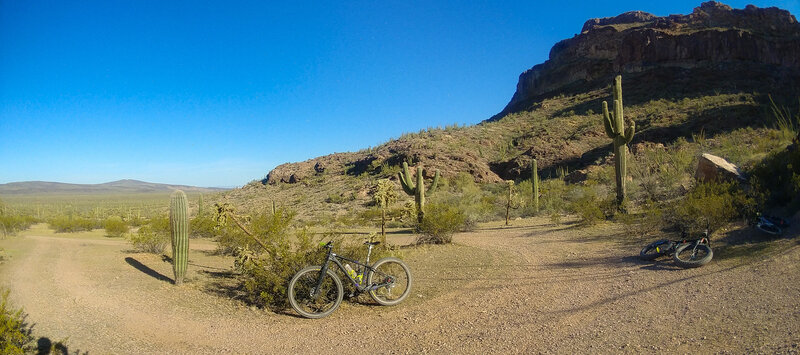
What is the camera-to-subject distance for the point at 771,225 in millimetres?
7645

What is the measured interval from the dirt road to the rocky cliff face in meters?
48.6

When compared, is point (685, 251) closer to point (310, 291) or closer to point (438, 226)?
point (438, 226)

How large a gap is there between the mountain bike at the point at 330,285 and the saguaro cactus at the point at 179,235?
3.37 m

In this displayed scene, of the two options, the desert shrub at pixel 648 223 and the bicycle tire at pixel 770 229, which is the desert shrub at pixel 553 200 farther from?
the bicycle tire at pixel 770 229

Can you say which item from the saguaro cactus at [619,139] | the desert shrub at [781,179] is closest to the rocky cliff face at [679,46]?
the saguaro cactus at [619,139]

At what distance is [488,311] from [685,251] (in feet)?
14.0

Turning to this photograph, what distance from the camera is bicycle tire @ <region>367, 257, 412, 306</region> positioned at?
670 cm

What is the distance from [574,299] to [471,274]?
2.63 metres

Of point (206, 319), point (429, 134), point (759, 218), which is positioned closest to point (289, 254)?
point (206, 319)

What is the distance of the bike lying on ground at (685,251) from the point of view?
693cm

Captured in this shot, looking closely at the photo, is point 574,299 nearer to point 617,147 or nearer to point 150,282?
point 150,282

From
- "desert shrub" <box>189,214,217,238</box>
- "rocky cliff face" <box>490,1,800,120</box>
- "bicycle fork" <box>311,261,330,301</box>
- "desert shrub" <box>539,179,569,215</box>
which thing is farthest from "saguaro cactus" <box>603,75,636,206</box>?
"rocky cliff face" <box>490,1,800,120</box>

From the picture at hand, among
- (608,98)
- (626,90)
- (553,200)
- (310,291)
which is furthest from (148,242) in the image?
(626,90)

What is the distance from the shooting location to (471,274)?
27.8 feet
